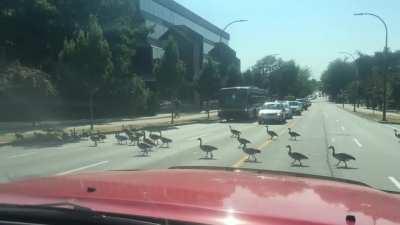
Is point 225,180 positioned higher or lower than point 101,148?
higher

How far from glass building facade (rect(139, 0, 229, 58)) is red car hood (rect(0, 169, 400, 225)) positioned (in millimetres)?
59940

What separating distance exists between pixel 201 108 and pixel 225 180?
9215 centimetres

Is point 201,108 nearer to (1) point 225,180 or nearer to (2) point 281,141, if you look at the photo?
(2) point 281,141

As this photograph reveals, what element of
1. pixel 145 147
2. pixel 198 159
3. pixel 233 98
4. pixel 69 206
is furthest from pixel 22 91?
pixel 69 206

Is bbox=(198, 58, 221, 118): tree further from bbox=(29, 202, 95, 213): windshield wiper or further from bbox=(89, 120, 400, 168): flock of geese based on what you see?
bbox=(29, 202, 95, 213): windshield wiper

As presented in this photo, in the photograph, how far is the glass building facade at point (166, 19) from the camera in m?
82.9

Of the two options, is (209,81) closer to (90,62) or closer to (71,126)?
(71,126)

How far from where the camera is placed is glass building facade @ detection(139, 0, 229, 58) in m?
82.9

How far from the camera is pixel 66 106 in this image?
53.4 metres

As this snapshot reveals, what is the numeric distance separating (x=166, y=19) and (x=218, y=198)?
92574mm

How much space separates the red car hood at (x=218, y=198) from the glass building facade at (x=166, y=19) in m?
59.9

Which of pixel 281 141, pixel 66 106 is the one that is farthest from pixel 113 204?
pixel 66 106

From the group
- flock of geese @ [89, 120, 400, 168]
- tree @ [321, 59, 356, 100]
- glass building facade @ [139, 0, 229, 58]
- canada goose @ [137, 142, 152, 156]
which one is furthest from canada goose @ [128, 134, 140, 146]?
tree @ [321, 59, 356, 100]

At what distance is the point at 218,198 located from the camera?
10.6ft
